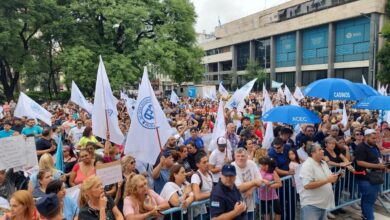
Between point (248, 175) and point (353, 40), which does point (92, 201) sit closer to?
point (248, 175)

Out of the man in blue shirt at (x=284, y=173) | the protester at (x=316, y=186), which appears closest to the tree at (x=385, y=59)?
the man in blue shirt at (x=284, y=173)

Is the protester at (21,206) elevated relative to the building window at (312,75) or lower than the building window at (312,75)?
lower

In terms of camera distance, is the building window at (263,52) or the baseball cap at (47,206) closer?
the baseball cap at (47,206)

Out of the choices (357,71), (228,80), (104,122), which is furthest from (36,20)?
(228,80)

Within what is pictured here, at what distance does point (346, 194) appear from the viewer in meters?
6.26

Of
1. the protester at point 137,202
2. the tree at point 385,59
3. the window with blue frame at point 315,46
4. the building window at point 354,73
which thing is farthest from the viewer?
the window with blue frame at point 315,46

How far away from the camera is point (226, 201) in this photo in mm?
3670

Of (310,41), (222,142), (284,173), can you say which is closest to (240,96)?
→ (222,142)

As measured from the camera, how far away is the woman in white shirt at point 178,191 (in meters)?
4.12

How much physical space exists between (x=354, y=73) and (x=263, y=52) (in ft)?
62.5

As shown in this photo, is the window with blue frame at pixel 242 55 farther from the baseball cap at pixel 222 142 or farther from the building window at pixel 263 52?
the baseball cap at pixel 222 142

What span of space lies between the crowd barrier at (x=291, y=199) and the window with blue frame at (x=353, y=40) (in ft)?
119

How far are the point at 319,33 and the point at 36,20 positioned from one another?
35.6m

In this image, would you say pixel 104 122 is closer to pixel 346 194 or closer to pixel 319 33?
pixel 346 194
